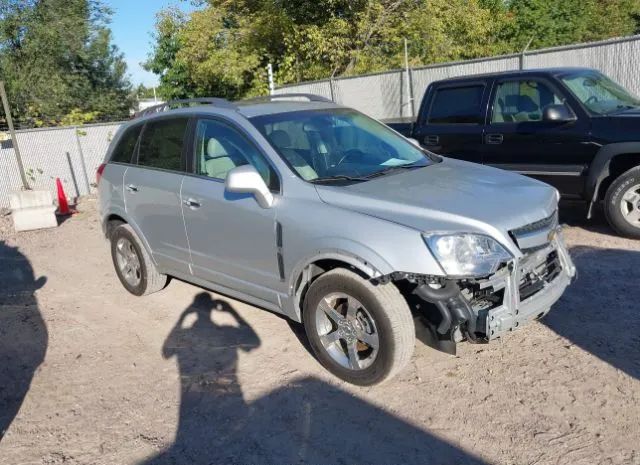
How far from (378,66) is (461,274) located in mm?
17792

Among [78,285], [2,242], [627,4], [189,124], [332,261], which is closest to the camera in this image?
[332,261]

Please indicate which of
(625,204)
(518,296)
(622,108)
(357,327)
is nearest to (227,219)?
(357,327)

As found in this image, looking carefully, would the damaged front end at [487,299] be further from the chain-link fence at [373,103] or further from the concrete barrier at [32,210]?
the chain-link fence at [373,103]

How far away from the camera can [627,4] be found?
34750 mm

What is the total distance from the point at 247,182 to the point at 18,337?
289 cm

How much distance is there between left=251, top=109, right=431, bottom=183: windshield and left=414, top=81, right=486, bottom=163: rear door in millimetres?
2413

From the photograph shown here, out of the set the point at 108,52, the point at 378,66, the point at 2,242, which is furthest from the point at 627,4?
the point at 2,242

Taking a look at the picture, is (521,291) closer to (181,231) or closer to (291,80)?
(181,231)

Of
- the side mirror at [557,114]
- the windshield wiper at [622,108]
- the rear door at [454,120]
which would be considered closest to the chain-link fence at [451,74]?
the windshield wiper at [622,108]

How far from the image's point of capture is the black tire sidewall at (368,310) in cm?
352

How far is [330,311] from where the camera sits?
12.6 feet

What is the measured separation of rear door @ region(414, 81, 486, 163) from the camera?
23.6ft

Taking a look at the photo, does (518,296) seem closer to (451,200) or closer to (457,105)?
(451,200)

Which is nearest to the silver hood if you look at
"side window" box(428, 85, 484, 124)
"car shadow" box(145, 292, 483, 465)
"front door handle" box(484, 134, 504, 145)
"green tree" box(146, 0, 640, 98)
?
"car shadow" box(145, 292, 483, 465)
